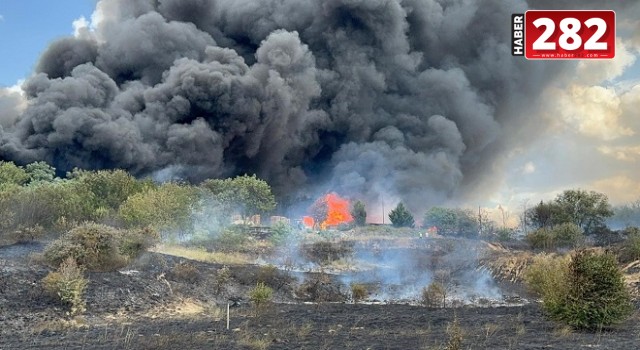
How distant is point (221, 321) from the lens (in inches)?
824

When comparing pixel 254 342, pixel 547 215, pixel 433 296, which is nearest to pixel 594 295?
pixel 254 342

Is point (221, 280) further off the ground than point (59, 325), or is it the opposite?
point (221, 280)

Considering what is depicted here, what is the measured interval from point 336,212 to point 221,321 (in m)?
79.1

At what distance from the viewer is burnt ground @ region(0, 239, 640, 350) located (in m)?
15.2

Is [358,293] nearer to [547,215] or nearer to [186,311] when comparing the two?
[186,311]

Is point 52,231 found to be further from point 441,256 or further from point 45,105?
point 45,105

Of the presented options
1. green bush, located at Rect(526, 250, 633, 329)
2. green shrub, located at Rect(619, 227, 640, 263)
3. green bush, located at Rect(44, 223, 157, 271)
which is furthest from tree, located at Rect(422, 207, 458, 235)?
green bush, located at Rect(526, 250, 633, 329)

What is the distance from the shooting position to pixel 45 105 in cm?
8606

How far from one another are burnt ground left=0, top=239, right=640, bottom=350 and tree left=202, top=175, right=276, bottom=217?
158ft

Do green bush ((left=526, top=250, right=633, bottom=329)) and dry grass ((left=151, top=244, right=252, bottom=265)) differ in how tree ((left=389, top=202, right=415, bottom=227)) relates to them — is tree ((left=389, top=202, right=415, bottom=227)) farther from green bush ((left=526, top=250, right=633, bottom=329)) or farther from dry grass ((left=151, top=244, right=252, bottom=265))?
green bush ((left=526, top=250, right=633, bottom=329))

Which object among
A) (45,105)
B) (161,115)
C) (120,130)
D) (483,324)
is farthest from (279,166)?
(483,324)

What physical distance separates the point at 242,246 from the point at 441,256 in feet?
63.3

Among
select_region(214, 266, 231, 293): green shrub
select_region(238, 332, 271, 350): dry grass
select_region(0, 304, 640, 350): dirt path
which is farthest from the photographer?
select_region(214, 266, 231, 293): green shrub

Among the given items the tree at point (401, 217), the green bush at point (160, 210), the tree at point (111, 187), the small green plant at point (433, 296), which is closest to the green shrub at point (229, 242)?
the green bush at point (160, 210)
